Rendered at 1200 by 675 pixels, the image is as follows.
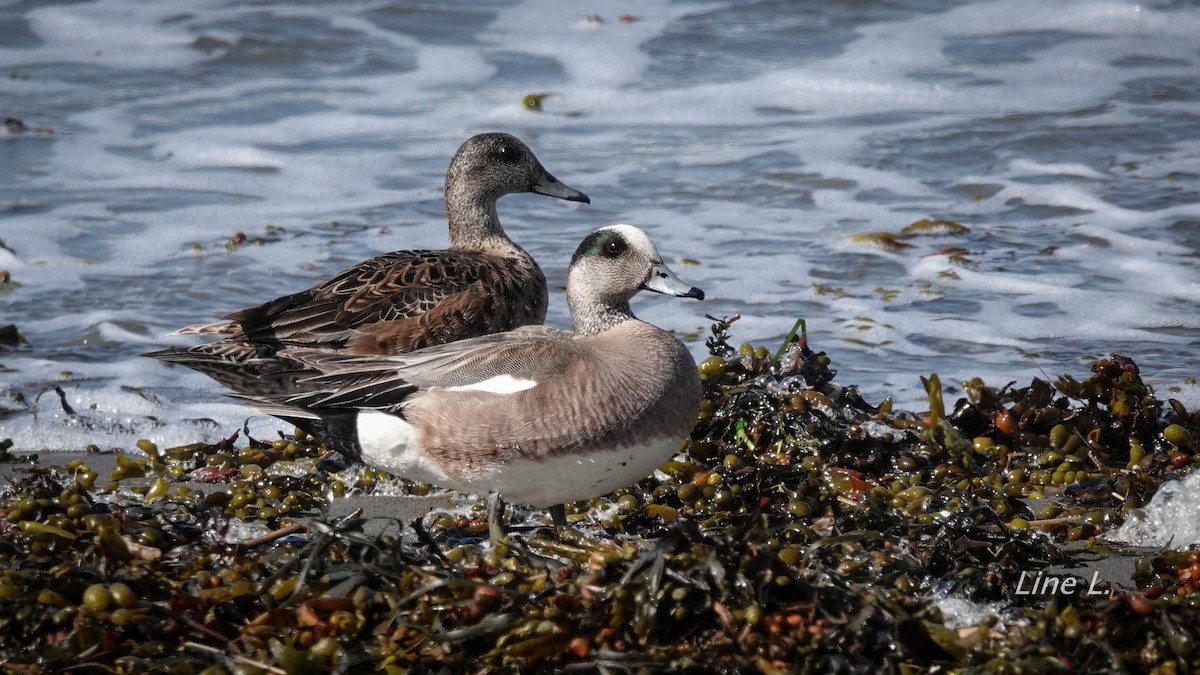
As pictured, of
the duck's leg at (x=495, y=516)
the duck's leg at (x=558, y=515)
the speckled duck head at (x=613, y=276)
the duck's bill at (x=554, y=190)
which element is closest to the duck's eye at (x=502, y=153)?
the duck's bill at (x=554, y=190)

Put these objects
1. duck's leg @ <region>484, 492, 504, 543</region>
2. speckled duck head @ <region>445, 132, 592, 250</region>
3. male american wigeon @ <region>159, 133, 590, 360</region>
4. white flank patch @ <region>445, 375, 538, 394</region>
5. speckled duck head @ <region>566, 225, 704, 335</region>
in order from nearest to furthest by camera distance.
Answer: duck's leg @ <region>484, 492, 504, 543</region>, white flank patch @ <region>445, 375, 538, 394</region>, speckled duck head @ <region>566, 225, 704, 335</region>, male american wigeon @ <region>159, 133, 590, 360</region>, speckled duck head @ <region>445, 132, 592, 250</region>

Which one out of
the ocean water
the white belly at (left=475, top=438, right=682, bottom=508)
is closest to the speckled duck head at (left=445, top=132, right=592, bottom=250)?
the ocean water

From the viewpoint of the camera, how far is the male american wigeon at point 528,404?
13.0 ft

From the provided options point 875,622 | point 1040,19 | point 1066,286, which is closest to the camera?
point 875,622

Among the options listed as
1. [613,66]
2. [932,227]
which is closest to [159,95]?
[613,66]

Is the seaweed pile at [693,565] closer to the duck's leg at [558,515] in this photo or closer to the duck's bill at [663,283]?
the duck's leg at [558,515]

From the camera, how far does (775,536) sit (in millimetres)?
3906

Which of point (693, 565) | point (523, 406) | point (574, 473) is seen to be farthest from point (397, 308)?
point (693, 565)

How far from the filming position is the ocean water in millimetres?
6828

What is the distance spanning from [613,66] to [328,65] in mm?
2694

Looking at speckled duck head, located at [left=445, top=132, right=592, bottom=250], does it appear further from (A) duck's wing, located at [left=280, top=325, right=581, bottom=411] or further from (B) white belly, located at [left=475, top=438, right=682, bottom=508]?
(B) white belly, located at [left=475, top=438, right=682, bottom=508]

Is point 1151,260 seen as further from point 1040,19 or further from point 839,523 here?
point 1040,19

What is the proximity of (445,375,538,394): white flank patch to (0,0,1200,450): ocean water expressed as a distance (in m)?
2.20

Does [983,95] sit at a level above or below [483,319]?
above
